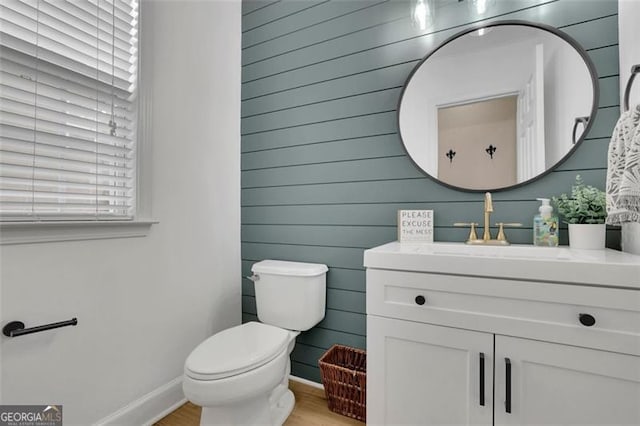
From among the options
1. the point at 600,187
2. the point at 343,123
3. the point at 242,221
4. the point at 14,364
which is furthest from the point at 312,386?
the point at 600,187

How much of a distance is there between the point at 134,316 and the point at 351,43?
1.83 meters

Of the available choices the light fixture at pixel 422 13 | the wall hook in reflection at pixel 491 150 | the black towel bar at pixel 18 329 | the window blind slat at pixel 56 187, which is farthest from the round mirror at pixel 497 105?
the black towel bar at pixel 18 329

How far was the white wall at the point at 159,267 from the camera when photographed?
1.13m

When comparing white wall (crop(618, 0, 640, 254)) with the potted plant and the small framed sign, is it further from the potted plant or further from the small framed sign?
the small framed sign

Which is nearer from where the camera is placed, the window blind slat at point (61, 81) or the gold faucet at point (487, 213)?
the window blind slat at point (61, 81)

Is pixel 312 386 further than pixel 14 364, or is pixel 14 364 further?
pixel 312 386

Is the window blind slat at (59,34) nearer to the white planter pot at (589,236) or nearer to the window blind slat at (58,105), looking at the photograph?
the window blind slat at (58,105)

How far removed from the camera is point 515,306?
3.20 ft

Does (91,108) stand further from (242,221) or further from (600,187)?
(600,187)

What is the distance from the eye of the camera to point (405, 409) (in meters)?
1.13

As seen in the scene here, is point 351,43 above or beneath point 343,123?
above

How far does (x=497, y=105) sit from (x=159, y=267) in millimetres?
1842

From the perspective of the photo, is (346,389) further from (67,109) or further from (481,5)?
(481,5)

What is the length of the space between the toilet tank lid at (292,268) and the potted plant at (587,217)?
3.74ft
